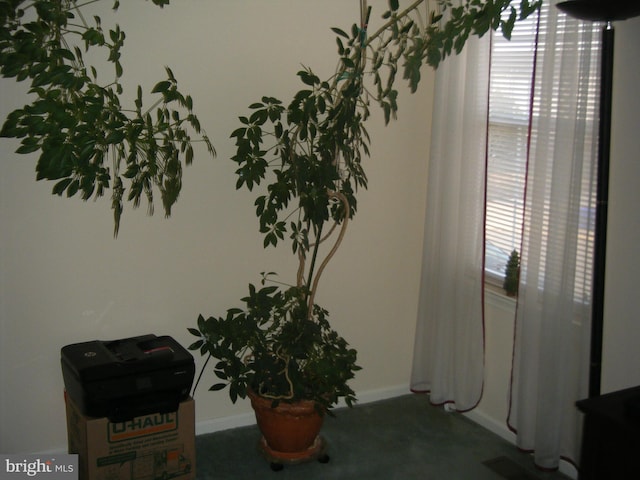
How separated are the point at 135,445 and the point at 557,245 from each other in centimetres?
180

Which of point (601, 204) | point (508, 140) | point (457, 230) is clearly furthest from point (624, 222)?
point (457, 230)

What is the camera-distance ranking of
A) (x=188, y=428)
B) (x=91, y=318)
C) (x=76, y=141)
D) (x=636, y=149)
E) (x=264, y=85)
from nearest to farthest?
(x=76, y=141), (x=636, y=149), (x=188, y=428), (x=91, y=318), (x=264, y=85)

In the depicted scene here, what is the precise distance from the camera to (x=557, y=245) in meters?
2.69

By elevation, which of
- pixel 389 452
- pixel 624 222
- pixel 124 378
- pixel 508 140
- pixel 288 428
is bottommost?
pixel 389 452

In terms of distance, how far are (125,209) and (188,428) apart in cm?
94

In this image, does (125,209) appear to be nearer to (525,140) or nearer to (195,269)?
(195,269)

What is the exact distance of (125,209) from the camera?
9.45 ft

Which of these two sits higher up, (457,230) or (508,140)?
(508,140)

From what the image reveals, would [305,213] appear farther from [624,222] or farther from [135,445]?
[624,222]

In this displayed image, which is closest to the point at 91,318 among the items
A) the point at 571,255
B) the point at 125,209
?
the point at 125,209

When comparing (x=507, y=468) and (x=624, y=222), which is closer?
(x=624, y=222)

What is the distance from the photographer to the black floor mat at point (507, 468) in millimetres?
2863

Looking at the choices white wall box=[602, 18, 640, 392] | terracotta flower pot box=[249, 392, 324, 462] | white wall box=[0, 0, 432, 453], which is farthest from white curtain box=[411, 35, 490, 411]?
terracotta flower pot box=[249, 392, 324, 462]

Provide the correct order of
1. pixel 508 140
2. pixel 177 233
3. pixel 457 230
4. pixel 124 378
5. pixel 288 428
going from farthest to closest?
pixel 457 230, pixel 508 140, pixel 177 233, pixel 288 428, pixel 124 378
